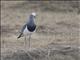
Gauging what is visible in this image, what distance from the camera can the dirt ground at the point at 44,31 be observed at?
348 inches

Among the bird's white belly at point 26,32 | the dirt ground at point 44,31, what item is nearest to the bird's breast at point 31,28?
the bird's white belly at point 26,32

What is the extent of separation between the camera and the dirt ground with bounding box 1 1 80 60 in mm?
8836

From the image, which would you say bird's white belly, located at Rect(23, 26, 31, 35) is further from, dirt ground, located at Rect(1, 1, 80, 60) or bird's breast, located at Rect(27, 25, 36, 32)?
dirt ground, located at Rect(1, 1, 80, 60)

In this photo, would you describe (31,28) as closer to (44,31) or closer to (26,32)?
(26,32)

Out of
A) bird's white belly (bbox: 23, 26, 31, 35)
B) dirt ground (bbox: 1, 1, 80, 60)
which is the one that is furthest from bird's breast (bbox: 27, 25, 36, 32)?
dirt ground (bbox: 1, 1, 80, 60)

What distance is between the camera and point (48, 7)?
56.0 ft

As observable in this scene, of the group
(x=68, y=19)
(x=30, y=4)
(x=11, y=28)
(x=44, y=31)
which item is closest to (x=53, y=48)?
(x=44, y=31)

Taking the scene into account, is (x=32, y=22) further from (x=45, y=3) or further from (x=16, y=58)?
(x=45, y=3)

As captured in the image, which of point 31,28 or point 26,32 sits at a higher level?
point 31,28

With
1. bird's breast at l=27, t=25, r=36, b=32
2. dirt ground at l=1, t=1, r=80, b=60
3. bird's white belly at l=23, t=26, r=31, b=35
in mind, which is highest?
bird's breast at l=27, t=25, r=36, b=32

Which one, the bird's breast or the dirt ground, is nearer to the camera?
the dirt ground

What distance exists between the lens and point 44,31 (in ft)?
43.8

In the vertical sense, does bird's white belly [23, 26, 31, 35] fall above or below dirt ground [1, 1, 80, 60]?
above

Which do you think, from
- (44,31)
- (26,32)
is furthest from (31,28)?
(44,31)
